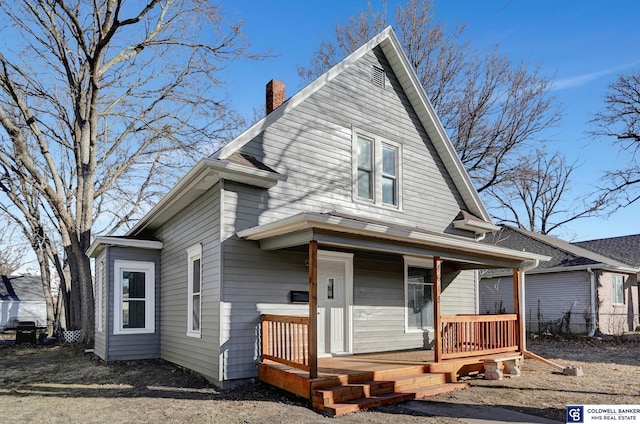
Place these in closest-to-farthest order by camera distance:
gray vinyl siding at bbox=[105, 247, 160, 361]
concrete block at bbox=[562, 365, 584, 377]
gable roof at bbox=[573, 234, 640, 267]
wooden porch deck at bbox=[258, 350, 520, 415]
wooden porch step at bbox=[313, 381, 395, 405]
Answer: wooden porch step at bbox=[313, 381, 395, 405]
wooden porch deck at bbox=[258, 350, 520, 415]
concrete block at bbox=[562, 365, 584, 377]
gray vinyl siding at bbox=[105, 247, 160, 361]
gable roof at bbox=[573, 234, 640, 267]

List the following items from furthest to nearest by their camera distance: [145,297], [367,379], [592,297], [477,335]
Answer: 1. [592,297]
2. [145,297]
3. [477,335]
4. [367,379]

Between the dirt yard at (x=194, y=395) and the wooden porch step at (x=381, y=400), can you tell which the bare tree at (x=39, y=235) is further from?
the wooden porch step at (x=381, y=400)

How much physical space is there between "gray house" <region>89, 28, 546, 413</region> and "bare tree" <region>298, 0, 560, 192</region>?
29.1 feet

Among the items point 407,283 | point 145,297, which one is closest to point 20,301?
point 145,297

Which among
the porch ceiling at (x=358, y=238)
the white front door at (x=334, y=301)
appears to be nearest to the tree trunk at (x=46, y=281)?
the white front door at (x=334, y=301)

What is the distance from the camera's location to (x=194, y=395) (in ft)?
24.8

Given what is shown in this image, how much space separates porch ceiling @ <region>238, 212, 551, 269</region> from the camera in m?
7.13

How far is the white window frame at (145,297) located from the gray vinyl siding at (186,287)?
0.89ft

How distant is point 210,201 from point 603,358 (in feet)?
35.2

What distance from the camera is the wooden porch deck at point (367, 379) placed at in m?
6.79

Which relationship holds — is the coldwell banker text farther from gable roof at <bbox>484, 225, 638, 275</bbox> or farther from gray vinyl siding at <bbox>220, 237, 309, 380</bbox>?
gable roof at <bbox>484, 225, 638, 275</bbox>

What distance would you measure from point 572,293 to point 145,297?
616 inches

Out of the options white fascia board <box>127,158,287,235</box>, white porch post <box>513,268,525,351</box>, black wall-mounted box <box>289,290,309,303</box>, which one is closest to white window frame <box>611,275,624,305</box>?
white porch post <box>513,268,525,351</box>

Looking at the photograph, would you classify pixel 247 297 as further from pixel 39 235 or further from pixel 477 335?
pixel 39 235
